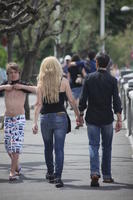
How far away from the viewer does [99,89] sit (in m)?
11.7

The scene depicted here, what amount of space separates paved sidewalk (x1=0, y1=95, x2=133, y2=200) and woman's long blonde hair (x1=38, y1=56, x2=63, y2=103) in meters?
1.14

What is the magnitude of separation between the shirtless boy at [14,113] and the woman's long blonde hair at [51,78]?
0.66 meters

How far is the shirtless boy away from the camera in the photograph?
12.3 meters

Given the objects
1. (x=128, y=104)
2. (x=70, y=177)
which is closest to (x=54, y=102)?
(x=70, y=177)

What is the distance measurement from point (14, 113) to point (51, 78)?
3.33 feet

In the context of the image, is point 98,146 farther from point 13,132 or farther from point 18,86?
point 18,86

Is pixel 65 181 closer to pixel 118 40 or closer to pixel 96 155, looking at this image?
pixel 96 155

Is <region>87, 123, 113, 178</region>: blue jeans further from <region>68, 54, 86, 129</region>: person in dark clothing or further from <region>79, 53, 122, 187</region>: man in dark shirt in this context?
<region>68, 54, 86, 129</region>: person in dark clothing

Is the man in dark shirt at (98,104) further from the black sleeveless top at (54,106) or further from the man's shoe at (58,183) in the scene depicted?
the man's shoe at (58,183)

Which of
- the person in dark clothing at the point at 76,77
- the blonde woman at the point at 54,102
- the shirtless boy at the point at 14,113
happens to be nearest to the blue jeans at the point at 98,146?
the blonde woman at the point at 54,102

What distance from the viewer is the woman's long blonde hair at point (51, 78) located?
1152 cm

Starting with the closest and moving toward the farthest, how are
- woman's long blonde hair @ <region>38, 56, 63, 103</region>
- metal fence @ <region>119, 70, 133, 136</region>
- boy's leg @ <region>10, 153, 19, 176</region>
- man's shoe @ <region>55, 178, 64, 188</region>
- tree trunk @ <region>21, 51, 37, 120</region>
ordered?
man's shoe @ <region>55, 178, 64, 188</region> → woman's long blonde hair @ <region>38, 56, 63, 103</region> → boy's leg @ <region>10, 153, 19, 176</region> → metal fence @ <region>119, 70, 133, 136</region> → tree trunk @ <region>21, 51, 37, 120</region>

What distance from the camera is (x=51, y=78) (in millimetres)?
11562

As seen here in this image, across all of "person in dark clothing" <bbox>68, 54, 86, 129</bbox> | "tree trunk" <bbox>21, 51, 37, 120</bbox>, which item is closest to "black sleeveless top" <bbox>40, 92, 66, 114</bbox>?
"person in dark clothing" <bbox>68, 54, 86, 129</bbox>
